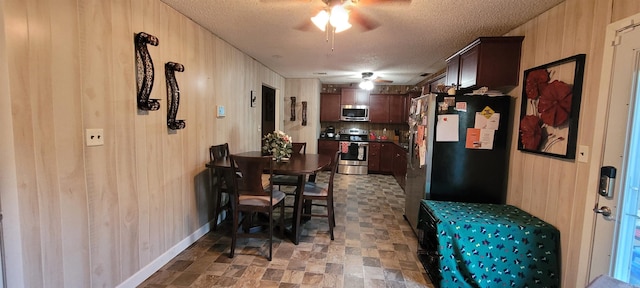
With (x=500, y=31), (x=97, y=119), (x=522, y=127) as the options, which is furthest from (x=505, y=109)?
(x=97, y=119)

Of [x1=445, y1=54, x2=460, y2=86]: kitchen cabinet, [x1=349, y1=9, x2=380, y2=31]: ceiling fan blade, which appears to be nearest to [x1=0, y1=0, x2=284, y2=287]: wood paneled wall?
[x1=349, y1=9, x2=380, y2=31]: ceiling fan blade

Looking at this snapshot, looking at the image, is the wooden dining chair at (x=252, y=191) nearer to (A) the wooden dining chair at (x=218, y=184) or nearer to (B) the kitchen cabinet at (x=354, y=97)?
(A) the wooden dining chair at (x=218, y=184)

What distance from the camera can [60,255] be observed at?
149 centimetres

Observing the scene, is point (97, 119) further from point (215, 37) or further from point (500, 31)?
point (500, 31)

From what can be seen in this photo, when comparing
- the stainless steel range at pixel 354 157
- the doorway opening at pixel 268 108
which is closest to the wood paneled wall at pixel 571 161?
the stainless steel range at pixel 354 157

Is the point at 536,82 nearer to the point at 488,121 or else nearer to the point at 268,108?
the point at 488,121

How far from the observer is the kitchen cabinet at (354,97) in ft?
21.1

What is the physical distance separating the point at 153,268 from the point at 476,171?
3.07 m

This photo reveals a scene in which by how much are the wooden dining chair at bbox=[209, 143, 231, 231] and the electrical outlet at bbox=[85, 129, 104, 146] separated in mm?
1172

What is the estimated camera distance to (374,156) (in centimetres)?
629

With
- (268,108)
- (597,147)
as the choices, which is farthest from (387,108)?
(597,147)

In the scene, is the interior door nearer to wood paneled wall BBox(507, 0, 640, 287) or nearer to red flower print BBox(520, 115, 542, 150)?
wood paneled wall BBox(507, 0, 640, 287)

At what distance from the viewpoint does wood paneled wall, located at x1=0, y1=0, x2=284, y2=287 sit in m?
1.29

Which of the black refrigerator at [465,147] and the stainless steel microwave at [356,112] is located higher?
the stainless steel microwave at [356,112]
